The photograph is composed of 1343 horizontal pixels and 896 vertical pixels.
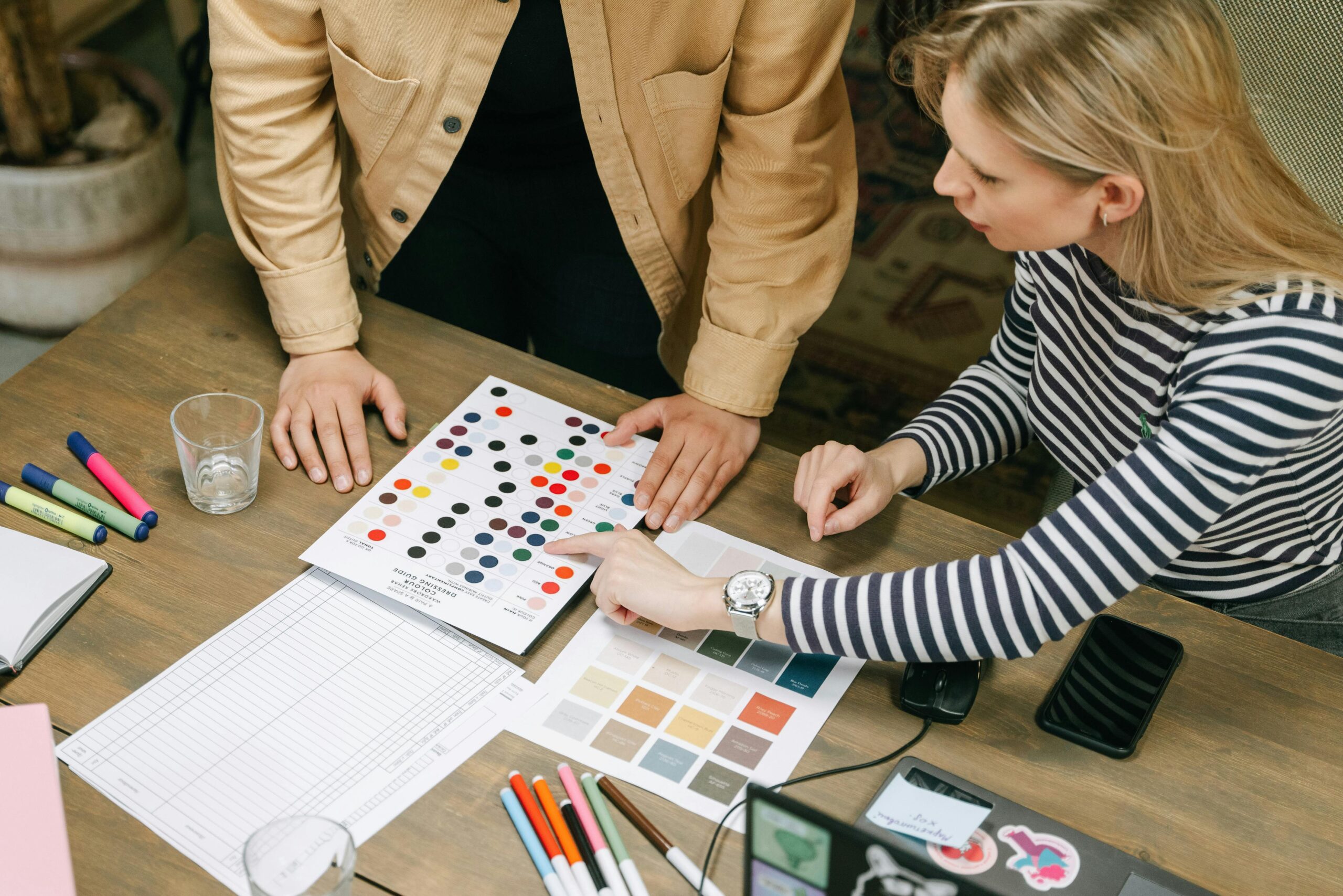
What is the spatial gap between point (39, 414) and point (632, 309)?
26.2 inches

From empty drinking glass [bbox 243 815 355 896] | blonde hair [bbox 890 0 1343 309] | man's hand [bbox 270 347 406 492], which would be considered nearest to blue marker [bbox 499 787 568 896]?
empty drinking glass [bbox 243 815 355 896]

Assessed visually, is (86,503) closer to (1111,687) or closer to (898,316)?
(1111,687)

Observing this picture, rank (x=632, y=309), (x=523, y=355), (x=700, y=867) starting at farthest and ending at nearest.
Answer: (x=632, y=309) → (x=523, y=355) → (x=700, y=867)

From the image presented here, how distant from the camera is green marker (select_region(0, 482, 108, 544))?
40.1 inches

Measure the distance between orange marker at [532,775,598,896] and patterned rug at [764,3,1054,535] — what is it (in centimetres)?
137

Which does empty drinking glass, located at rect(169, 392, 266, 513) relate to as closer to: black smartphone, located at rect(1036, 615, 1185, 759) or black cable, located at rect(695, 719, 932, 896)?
black cable, located at rect(695, 719, 932, 896)

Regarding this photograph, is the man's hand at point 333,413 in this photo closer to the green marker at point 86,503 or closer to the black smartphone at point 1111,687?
the green marker at point 86,503

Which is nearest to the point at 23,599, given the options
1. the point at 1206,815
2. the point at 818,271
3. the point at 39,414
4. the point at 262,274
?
the point at 39,414

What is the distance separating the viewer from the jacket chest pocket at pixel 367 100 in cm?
116

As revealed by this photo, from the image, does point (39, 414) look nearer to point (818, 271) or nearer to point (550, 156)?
point (550, 156)

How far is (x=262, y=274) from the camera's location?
1.23 m

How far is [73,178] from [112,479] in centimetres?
121

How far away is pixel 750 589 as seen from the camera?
96 centimetres

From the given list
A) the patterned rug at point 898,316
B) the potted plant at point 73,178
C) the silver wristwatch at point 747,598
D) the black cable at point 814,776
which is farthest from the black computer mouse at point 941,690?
the potted plant at point 73,178
